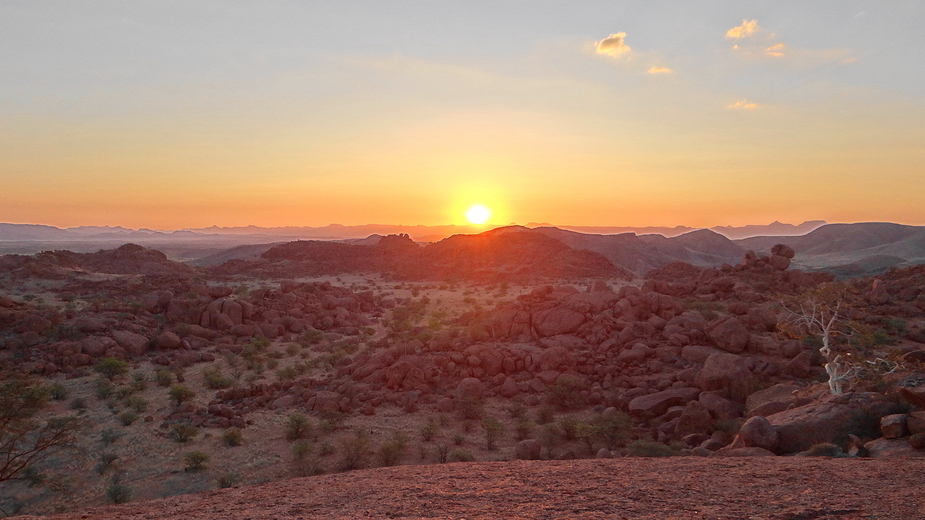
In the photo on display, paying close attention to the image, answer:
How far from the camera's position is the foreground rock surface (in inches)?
265

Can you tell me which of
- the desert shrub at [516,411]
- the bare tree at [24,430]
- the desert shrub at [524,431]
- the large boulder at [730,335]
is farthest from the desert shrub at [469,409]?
the bare tree at [24,430]

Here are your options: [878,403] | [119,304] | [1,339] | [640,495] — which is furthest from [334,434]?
[119,304]

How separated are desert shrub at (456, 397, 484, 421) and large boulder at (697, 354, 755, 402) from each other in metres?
7.06

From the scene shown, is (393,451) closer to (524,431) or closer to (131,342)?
(524,431)

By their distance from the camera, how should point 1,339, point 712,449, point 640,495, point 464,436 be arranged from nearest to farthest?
point 640,495, point 712,449, point 464,436, point 1,339

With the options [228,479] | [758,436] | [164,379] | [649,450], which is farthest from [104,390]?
[758,436]

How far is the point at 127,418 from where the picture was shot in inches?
605

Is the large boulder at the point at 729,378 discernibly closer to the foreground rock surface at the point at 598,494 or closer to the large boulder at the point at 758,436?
the large boulder at the point at 758,436

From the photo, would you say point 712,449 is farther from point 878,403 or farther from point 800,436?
point 878,403

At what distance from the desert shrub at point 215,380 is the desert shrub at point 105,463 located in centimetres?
579

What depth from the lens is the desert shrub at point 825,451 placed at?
926cm

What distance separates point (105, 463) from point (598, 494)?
12204mm

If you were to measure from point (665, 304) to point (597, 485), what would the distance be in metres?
16.4

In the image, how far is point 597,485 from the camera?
8.13 metres
